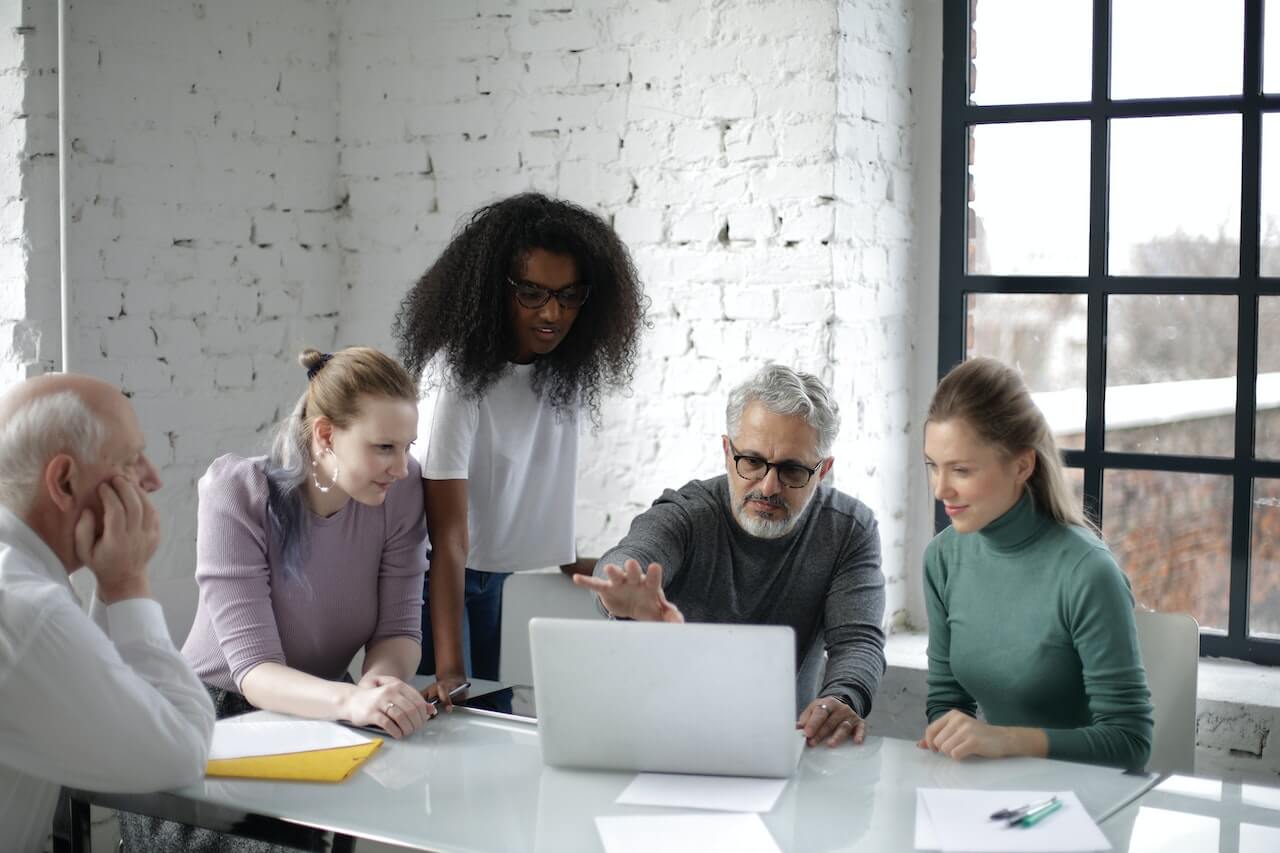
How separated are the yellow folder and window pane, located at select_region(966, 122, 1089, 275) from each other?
Result: 2.04 metres

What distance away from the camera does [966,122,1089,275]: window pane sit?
3.10 meters

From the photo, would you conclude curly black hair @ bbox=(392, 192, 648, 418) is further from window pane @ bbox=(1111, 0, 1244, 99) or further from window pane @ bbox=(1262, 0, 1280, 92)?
window pane @ bbox=(1262, 0, 1280, 92)

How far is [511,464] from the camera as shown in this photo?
8.79 feet

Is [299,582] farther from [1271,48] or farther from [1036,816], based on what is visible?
[1271,48]

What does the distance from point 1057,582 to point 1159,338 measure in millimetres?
1132

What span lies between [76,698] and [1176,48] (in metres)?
2.60

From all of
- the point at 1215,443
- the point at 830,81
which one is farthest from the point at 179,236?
the point at 1215,443

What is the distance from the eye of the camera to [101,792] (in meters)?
1.82

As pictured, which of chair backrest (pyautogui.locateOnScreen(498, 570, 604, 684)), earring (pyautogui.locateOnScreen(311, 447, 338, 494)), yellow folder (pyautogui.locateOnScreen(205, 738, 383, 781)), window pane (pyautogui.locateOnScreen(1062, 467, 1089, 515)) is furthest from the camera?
chair backrest (pyautogui.locateOnScreen(498, 570, 604, 684))

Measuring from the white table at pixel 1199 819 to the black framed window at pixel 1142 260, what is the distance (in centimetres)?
128

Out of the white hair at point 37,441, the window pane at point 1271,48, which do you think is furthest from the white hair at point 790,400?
the window pane at point 1271,48

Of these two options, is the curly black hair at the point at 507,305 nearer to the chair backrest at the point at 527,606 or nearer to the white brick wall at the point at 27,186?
the chair backrest at the point at 527,606

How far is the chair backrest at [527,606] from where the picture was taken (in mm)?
3264

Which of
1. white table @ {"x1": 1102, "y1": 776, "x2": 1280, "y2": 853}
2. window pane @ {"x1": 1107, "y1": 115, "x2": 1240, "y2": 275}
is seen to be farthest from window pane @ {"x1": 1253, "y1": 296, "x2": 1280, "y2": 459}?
white table @ {"x1": 1102, "y1": 776, "x2": 1280, "y2": 853}
